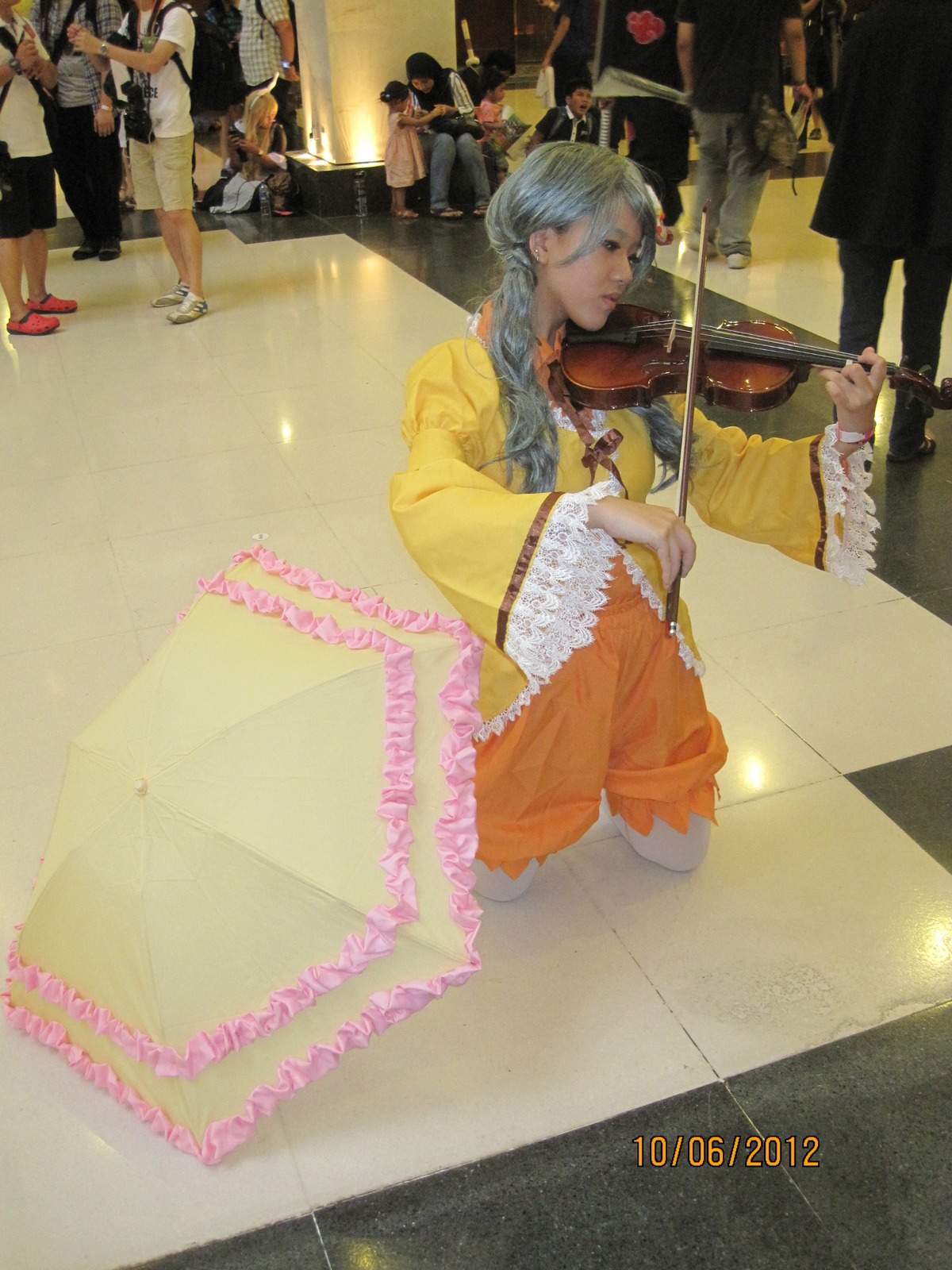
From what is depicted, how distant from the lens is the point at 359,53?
6.63 meters

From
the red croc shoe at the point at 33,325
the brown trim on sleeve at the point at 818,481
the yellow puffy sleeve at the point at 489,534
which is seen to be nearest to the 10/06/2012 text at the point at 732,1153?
the yellow puffy sleeve at the point at 489,534

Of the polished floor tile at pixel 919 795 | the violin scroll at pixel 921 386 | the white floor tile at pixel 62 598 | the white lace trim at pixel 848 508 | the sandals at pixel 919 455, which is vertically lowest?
the polished floor tile at pixel 919 795

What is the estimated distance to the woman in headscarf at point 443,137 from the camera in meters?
6.58

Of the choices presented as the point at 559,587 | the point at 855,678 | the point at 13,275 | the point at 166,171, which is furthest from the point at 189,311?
the point at 559,587

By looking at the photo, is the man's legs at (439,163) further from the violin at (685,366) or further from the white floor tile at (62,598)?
the violin at (685,366)

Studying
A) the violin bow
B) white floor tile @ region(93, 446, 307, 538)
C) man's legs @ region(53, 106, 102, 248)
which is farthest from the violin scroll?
man's legs @ region(53, 106, 102, 248)

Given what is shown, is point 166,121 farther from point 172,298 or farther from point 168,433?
point 168,433

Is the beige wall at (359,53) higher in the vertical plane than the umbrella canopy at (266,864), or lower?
higher

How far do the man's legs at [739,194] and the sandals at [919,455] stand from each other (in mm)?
2326

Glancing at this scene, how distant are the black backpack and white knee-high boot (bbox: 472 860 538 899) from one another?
21.1 ft

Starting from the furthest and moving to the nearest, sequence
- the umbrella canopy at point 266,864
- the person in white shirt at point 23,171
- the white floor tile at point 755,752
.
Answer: the person in white shirt at point 23,171
the white floor tile at point 755,752
the umbrella canopy at point 266,864

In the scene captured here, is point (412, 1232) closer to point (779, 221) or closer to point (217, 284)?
point (217, 284)

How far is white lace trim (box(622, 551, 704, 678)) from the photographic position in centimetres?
170

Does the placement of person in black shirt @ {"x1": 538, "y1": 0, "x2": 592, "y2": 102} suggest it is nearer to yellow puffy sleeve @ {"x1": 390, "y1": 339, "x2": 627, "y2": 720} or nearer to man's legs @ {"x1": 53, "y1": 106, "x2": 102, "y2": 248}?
man's legs @ {"x1": 53, "y1": 106, "x2": 102, "y2": 248}
